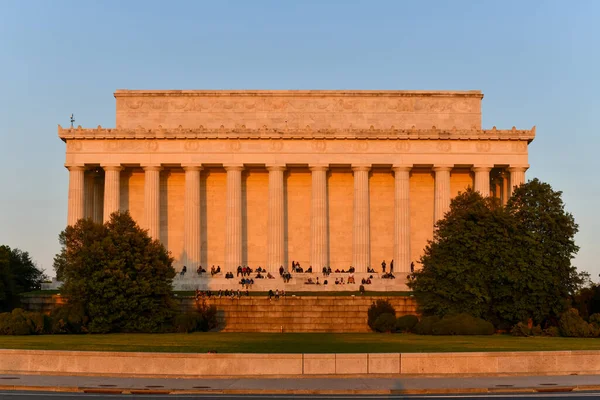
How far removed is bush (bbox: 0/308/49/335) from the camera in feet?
177

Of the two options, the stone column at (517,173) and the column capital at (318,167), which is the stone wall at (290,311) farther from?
the stone column at (517,173)

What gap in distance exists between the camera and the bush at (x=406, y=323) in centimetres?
6094

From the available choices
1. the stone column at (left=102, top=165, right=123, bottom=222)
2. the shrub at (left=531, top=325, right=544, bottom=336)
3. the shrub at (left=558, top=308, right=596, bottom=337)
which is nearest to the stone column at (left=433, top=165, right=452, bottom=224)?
the stone column at (left=102, top=165, right=123, bottom=222)

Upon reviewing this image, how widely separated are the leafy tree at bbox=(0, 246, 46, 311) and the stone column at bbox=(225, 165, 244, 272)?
18.2 m

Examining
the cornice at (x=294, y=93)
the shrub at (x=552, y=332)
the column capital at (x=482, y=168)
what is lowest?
the shrub at (x=552, y=332)

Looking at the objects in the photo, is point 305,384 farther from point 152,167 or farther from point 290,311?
point 152,167

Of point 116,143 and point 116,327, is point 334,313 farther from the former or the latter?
point 116,143

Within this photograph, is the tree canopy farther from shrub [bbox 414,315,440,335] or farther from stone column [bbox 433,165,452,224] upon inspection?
stone column [bbox 433,165,452,224]

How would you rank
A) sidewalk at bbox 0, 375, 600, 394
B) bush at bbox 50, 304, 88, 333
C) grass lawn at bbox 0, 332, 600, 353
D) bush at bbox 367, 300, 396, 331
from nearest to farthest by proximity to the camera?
sidewalk at bbox 0, 375, 600, 394 < grass lawn at bbox 0, 332, 600, 353 < bush at bbox 50, 304, 88, 333 < bush at bbox 367, 300, 396, 331

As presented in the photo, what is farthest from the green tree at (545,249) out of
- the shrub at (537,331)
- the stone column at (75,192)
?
the stone column at (75,192)

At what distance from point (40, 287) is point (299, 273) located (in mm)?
23970

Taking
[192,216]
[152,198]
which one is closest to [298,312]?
[192,216]

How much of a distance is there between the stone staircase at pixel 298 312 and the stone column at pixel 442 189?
2574 cm

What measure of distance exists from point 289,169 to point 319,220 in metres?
7.47
